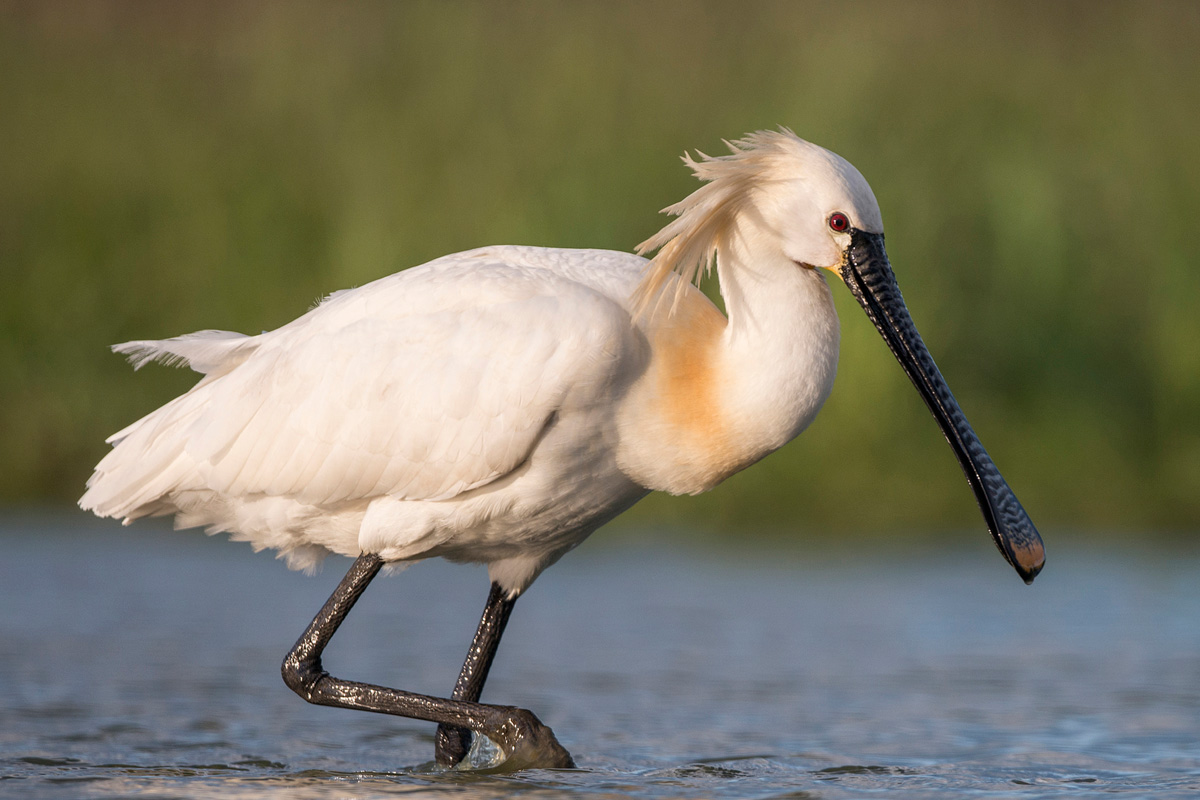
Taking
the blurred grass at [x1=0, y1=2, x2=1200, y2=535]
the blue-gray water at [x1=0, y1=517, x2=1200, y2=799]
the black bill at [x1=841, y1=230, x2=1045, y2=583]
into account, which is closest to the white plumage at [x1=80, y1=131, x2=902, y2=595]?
the black bill at [x1=841, y1=230, x2=1045, y2=583]

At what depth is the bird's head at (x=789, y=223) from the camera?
5320 mm

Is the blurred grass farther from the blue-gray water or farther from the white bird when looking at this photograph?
the white bird

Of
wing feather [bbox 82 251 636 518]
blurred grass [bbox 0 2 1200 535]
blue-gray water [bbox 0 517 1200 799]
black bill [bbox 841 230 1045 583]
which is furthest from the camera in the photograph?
blurred grass [bbox 0 2 1200 535]

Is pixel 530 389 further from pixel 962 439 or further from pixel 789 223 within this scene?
pixel 962 439

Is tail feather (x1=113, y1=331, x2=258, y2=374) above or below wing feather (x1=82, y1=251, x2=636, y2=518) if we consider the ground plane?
above

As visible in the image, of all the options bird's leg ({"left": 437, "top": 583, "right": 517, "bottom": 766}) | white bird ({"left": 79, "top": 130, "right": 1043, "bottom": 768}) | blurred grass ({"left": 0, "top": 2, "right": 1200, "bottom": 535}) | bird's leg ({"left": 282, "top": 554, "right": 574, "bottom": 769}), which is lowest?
bird's leg ({"left": 282, "top": 554, "right": 574, "bottom": 769})

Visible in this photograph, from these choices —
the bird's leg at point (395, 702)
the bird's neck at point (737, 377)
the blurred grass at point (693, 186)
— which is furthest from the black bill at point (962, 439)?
the blurred grass at point (693, 186)

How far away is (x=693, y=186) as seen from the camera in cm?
991

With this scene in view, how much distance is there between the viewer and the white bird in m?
5.32

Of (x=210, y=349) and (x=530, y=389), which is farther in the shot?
(x=210, y=349)

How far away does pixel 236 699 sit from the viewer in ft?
22.6

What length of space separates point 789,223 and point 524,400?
0.95 metres

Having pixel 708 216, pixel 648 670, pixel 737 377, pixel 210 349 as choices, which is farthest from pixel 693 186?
pixel 737 377

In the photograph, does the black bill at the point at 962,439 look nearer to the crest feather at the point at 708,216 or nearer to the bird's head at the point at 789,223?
the bird's head at the point at 789,223
